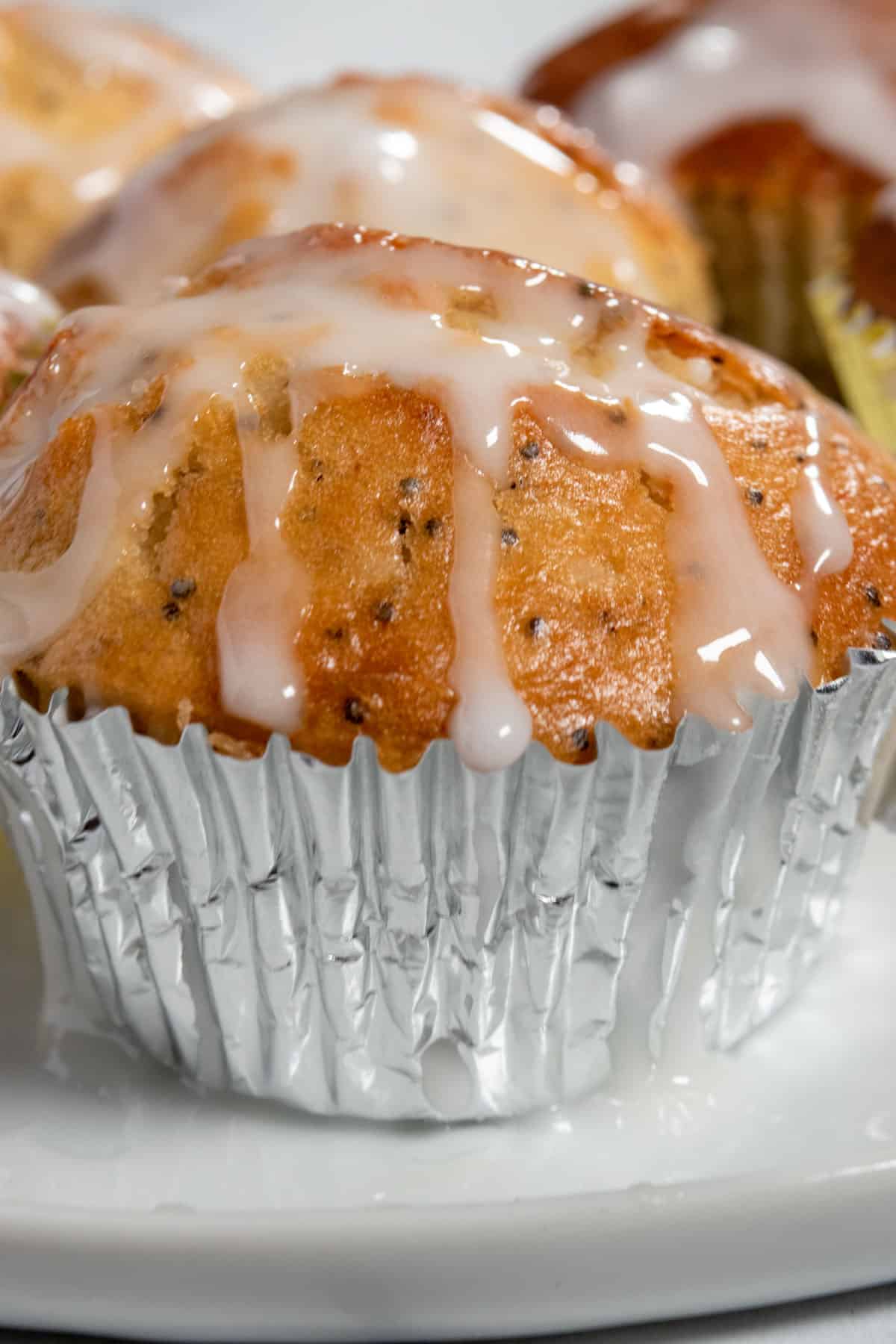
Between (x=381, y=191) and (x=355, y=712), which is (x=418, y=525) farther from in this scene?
(x=381, y=191)

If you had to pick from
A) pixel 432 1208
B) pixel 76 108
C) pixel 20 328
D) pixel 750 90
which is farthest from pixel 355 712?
pixel 750 90

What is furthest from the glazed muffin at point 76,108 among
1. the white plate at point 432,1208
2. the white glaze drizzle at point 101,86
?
the white plate at point 432,1208

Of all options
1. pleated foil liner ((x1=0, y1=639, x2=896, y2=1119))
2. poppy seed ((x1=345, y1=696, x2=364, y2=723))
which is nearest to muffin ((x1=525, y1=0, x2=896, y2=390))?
pleated foil liner ((x1=0, y1=639, x2=896, y2=1119))

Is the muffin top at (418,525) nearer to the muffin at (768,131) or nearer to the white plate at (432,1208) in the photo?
the white plate at (432,1208)

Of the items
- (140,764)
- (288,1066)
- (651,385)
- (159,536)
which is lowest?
(288,1066)

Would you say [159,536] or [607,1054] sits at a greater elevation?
[159,536]

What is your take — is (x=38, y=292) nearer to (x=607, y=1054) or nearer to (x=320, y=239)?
(x=320, y=239)

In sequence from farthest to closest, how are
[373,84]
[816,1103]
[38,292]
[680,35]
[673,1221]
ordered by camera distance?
[680,35], [373,84], [38,292], [816,1103], [673,1221]

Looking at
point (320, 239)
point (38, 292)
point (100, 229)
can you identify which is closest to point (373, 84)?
point (100, 229)
